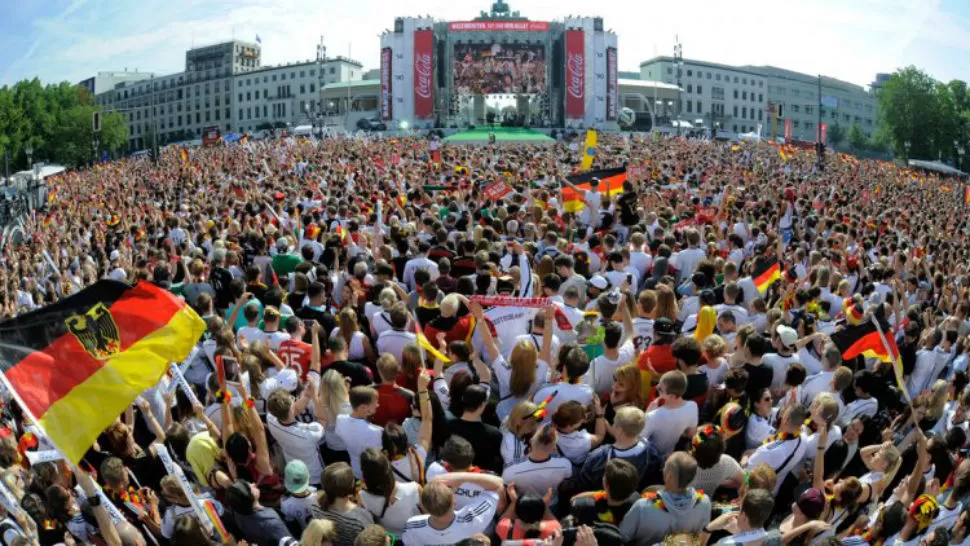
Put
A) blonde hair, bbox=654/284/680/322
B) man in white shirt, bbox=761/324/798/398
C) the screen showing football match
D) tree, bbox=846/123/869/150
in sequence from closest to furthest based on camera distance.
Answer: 1. man in white shirt, bbox=761/324/798/398
2. blonde hair, bbox=654/284/680/322
3. the screen showing football match
4. tree, bbox=846/123/869/150

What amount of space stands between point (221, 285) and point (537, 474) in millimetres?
6097

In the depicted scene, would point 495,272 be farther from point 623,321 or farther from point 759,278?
point 759,278

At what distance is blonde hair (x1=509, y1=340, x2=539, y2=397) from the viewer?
19.2 ft

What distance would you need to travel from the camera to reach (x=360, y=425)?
17.8 feet

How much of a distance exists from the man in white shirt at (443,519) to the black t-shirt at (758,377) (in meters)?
2.37

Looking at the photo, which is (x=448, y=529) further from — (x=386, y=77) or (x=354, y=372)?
(x=386, y=77)

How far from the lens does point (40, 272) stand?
50.1 ft

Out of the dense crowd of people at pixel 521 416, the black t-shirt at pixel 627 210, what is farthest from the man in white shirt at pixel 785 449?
the black t-shirt at pixel 627 210

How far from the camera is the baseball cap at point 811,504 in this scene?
4645 mm

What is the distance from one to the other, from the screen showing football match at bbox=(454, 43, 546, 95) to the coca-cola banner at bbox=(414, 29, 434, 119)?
229 centimetres

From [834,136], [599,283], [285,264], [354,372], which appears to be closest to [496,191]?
[285,264]

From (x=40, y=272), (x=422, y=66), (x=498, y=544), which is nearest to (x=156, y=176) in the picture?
(x=40, y=272)

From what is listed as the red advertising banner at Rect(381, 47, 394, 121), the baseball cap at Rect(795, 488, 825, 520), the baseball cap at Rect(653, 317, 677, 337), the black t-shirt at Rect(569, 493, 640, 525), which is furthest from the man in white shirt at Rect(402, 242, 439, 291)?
the red advertising banner at Rect(381, 47, 394, 121)

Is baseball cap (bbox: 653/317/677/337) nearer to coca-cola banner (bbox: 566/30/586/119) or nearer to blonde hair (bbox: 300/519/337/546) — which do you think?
blonde hair (bbox: 300/519/337/546)
